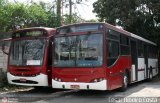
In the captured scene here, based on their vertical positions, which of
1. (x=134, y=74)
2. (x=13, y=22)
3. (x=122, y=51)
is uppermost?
(x=13, y=22)

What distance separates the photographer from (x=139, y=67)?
66.2ft

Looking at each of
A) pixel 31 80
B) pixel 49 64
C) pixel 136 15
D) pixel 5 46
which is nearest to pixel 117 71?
pixel 49 64

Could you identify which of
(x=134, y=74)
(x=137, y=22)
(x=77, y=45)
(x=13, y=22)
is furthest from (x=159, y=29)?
(x=77, y=45)

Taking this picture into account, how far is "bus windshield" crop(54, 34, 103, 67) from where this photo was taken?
45.6ft

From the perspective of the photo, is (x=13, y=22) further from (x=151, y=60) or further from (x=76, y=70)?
(x=151, y=60)

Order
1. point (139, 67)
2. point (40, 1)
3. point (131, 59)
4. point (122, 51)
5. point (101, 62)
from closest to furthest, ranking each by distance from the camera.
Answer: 1. point (101, 62)
2. point (122, 51)
3. point (131, 59)
4. point (139, 67)
5. point (40, 1)

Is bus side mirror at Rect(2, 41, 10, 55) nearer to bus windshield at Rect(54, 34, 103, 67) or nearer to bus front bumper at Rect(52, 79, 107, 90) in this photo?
bus windshield at Rect(54, 34, 103, 67)

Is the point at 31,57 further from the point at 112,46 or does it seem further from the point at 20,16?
the point at 20,16

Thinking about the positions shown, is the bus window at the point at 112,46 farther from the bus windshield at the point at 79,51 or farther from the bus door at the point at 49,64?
the bus door at the point at 49,64

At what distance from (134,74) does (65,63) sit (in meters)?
5.54

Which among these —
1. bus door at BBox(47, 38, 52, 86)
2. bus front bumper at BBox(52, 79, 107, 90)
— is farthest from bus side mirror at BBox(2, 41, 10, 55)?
bus front bumper at BBox(52, 79, 107, 90)

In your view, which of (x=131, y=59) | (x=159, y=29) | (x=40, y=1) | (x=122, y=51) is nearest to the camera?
(x=122, y=51)

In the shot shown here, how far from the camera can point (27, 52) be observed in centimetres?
1565

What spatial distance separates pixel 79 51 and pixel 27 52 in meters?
2.65
